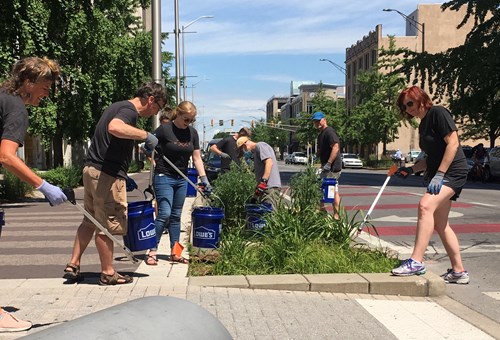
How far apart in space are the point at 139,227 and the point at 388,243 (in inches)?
168

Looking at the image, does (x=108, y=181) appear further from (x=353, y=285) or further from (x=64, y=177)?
(x=64, y=177)

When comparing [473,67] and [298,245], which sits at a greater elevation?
[473,67]

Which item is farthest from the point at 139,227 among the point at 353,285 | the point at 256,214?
the point at 353,285

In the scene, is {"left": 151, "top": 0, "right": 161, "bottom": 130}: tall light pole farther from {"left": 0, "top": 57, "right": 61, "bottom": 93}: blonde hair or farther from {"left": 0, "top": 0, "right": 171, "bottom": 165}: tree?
{"left": 0, "top": 57, "right": 61, "bottom": 93}: blonde hair

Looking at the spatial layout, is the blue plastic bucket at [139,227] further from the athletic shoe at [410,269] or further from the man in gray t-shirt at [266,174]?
the athletic shoe at [410,269]

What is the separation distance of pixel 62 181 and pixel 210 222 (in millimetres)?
13995

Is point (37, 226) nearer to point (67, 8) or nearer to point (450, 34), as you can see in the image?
point (67, 8)

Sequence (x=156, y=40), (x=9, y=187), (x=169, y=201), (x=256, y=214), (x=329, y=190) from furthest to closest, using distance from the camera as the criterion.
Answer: (x=9, y=187) → (x=156, y=40) → (x=329, y=190) → (x=256, y=214) → (x=169, y=201)

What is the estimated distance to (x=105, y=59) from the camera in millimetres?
20031

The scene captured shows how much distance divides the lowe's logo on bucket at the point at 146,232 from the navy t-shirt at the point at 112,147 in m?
0.65

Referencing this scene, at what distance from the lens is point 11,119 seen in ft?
13.0

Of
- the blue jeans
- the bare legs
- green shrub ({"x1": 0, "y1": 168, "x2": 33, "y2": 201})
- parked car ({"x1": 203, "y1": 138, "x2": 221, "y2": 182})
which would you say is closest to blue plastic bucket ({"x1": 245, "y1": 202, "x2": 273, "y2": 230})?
the blue jeans

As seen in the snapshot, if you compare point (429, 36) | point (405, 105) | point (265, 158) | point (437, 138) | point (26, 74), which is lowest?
point (265, 158)

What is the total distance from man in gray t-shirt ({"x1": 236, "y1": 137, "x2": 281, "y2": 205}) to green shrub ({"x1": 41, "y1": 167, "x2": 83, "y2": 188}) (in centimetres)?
1232
